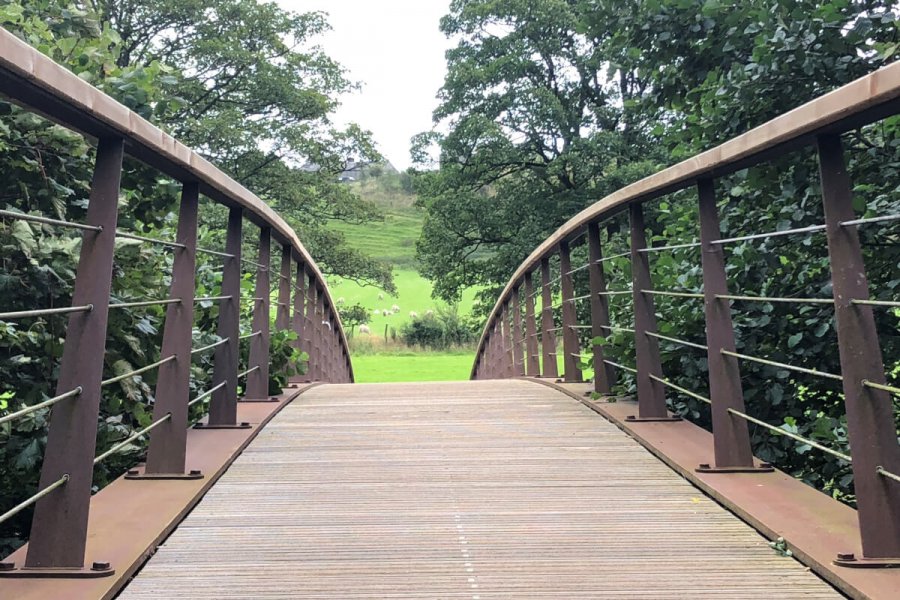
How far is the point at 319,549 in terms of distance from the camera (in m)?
1.94

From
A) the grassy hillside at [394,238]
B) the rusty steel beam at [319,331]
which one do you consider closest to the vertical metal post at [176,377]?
the rusty steel beam at [319,331]

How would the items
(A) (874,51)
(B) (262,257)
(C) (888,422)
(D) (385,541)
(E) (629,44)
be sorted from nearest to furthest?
(C) (888,422)
(D) (385,541)
(A) (874,51)
(B) (262,257)
(E) (629,44)

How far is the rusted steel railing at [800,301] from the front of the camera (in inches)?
64.4

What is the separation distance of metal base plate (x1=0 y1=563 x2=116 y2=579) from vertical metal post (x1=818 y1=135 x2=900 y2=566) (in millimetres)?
1643

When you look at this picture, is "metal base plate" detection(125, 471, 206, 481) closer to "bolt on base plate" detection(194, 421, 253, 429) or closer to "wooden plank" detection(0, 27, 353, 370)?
"bolt on base plate" detection(194, 421, 253, 429)

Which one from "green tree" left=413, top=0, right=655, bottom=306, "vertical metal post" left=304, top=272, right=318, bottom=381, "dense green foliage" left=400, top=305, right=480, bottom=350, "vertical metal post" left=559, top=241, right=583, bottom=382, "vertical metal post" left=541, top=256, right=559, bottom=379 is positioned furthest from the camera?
"dense green foliage" left=400, top=305, right=480, bottom=350

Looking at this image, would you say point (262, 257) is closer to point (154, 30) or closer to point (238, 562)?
point (238, 562)

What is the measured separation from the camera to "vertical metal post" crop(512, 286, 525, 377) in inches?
277

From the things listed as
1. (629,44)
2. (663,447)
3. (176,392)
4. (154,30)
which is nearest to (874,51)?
(629,44)

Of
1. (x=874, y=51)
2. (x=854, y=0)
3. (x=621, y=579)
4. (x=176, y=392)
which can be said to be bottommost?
(x=621, y=579)

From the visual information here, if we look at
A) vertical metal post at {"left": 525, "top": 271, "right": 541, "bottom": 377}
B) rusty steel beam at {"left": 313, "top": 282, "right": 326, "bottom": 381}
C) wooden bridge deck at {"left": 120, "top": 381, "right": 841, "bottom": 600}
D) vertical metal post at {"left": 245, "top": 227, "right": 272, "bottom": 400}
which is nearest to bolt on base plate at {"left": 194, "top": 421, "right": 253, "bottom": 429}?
wooden bridge deck at {"left": 120, "top": 381, "right": 841, "bottom": 600}

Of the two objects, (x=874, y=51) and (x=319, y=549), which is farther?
(x=874, y=51)

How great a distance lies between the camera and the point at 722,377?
2.46m

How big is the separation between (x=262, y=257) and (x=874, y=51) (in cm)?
294
